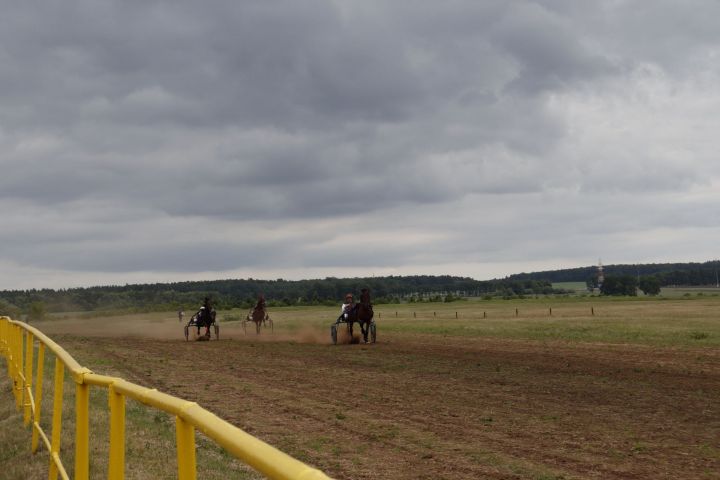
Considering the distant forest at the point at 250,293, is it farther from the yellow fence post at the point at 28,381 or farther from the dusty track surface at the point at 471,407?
the yellow fence post at the point at 28,381

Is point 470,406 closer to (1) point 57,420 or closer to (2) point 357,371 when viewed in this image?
(2) point 357,371

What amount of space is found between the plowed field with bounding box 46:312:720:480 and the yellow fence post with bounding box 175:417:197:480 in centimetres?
519

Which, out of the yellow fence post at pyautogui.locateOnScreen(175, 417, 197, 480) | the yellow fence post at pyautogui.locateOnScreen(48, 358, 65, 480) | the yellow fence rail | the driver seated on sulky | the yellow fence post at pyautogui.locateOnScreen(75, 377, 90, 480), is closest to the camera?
the yellow fence rail

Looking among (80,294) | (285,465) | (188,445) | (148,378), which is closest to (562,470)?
(188,445)

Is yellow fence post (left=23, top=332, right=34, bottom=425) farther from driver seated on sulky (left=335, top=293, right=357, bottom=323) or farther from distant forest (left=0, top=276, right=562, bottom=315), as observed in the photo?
distant forest (left=0, top=276, right=562, bottom=315)

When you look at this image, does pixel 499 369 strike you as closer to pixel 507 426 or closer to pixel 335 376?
pixel 335 376

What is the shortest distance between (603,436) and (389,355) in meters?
12.8

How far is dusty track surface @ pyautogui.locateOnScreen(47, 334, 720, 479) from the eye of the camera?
8.40 m

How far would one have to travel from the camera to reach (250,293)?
5763 inches

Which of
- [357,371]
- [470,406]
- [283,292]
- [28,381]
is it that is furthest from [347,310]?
[283,292]

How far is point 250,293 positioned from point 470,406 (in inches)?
5369

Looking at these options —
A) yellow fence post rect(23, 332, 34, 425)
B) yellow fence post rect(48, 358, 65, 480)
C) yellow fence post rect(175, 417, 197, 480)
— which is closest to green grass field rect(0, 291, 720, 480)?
yellow fence post rect(23, 332, 34, 425)

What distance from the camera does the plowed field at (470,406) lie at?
8406mm

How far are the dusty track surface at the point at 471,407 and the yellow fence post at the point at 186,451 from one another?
5231 mm
